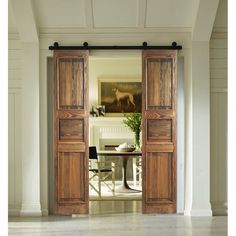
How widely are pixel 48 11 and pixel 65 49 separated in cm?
61

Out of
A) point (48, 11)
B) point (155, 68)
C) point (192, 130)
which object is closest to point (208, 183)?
point (192, 130)

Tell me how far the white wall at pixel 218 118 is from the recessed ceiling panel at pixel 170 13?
0.57 m

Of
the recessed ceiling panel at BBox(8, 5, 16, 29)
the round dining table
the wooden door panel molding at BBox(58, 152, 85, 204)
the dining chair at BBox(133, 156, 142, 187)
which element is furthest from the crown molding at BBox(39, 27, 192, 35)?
the dining chair at BBox(133, 156, 142, 187)

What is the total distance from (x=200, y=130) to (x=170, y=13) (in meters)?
1.74

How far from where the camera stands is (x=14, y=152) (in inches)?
280

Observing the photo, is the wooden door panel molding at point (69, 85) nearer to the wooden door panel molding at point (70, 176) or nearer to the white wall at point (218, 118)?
the wooden door panel molding at point (70, 176)

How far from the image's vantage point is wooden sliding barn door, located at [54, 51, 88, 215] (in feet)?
23.0

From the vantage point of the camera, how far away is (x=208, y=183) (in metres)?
6.89

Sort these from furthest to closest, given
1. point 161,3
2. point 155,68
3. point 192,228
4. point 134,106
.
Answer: point 134,106 < point 155,68 < point 161,3 < point 192,228

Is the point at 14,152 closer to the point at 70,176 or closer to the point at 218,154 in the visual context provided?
the point at 70,176

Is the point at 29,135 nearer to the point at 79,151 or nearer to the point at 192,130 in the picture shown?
the point at 79,151

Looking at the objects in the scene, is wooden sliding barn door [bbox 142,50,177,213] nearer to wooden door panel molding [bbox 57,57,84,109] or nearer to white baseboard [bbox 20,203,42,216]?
wooden door panel molding [bbox 57,57,84,109]

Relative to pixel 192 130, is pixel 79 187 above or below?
below
